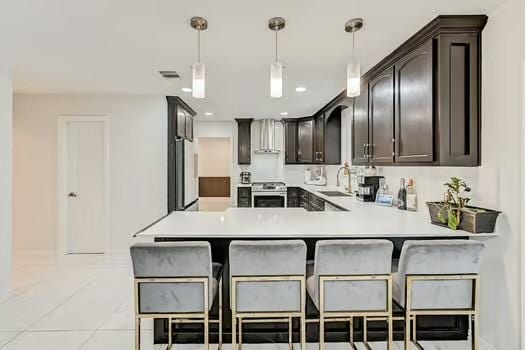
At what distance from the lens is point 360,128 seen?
4.06 meters

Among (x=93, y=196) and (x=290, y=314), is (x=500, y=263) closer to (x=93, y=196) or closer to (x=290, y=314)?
(x=290, y=314)

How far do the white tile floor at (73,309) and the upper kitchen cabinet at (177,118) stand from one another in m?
1.89

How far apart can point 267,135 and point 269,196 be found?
1296 mm

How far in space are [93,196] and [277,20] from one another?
13.1 ft

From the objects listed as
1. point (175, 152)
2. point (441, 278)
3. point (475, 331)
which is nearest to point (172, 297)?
point (441, 278)

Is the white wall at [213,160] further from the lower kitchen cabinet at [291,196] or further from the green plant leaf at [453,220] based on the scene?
the green plant leaf at [453,220]

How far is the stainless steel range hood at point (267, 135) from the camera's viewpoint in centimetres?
738

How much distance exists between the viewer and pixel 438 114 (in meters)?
2.48

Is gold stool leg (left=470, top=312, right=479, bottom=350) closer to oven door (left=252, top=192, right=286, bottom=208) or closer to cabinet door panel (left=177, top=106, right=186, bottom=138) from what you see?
cabinet door panel (left=177, top=106, right=186, bottom=138)

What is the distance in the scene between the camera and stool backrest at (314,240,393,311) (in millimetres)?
2074

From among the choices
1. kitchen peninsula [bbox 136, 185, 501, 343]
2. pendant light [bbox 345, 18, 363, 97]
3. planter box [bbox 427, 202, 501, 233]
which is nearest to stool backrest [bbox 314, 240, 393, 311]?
kitchen peninsula [bbox 136, 185, 501, 343]

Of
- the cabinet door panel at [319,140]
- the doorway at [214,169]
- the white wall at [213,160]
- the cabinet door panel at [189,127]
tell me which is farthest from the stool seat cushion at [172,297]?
the white wall at [213,160]

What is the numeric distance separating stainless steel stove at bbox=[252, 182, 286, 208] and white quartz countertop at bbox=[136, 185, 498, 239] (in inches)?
140

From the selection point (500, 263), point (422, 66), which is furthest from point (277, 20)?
point (500, 263)
